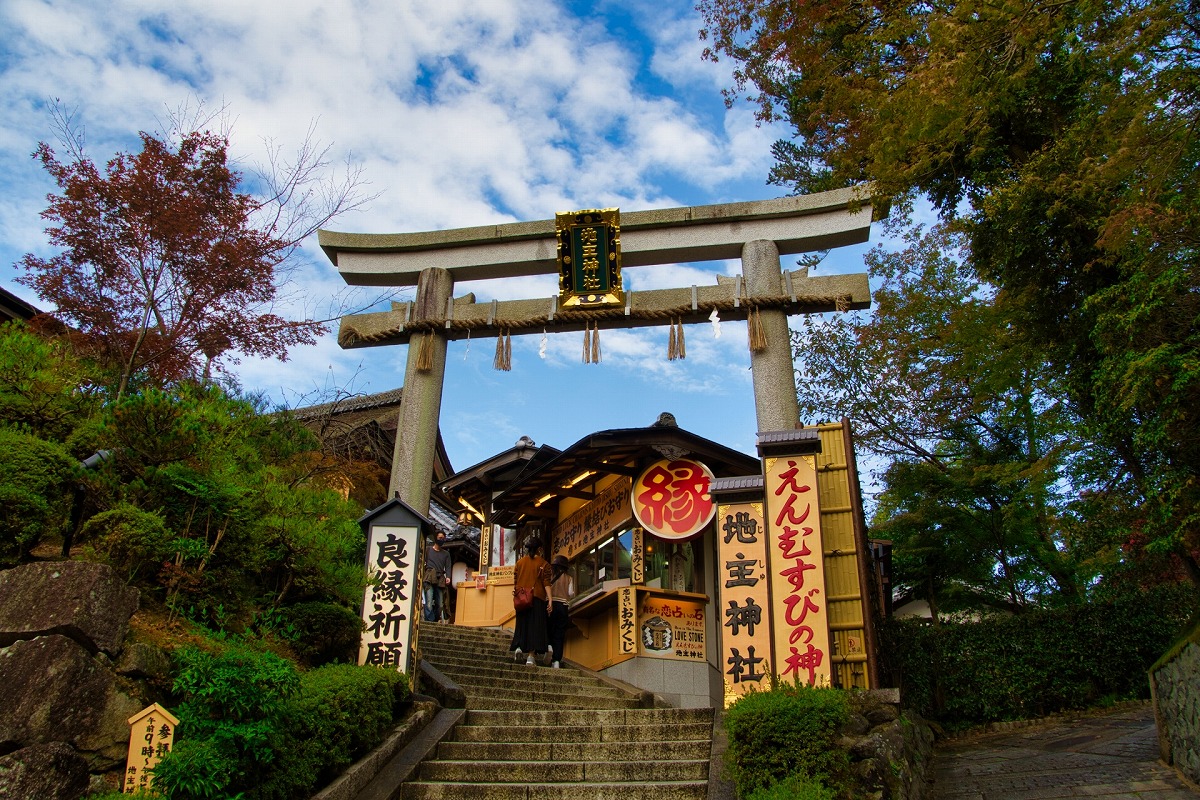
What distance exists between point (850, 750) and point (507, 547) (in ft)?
50.8

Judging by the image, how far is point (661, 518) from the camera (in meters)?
13.3

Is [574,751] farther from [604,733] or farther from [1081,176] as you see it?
[1081,176]

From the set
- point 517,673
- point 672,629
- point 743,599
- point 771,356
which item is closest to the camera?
point 743,599

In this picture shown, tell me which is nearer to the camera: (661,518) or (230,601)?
(230,601)

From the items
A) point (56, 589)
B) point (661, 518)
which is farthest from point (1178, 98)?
point (56, 589)

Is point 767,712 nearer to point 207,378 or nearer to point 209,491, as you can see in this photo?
point 209,491

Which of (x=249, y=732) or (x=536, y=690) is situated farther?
(x=536, y=690)

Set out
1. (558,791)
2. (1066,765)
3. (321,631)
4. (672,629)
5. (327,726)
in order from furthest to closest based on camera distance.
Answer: (672,629) → (1066,765) → (321,631) → (558,791) → (327,726)

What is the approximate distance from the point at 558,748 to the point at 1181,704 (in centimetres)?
613

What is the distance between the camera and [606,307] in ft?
46.8

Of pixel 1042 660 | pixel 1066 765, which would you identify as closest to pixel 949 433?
pixel 1042 660

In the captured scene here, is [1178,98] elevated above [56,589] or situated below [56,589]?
above

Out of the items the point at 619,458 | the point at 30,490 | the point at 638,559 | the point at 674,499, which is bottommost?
the point at 30,490

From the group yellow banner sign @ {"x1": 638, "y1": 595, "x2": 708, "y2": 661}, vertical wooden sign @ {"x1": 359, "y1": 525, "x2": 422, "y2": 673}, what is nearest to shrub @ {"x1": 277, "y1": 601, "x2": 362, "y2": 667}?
vertical wooden sign @ {"x1": 359, "y1": 525, "x2": 422, "y2": 673}
